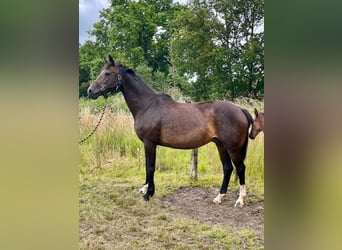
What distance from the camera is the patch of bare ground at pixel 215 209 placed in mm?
1425

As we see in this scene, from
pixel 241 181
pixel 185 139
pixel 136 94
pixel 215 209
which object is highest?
pixel 136 94

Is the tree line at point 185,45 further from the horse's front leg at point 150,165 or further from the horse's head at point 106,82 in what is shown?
the horse's front leg at point 150,165

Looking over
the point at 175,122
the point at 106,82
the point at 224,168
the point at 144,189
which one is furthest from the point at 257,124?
the point at 106,82

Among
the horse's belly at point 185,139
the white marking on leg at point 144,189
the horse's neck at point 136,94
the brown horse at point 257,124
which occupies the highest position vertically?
the horse's neck at point 136,94

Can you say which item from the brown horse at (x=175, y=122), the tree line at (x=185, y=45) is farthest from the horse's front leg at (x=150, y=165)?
the tree line at (x=185, y=45)

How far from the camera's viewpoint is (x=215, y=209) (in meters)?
1.47

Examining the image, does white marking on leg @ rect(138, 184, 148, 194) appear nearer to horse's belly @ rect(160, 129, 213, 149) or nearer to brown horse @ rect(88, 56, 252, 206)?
brown horse @ rect(88, 56, 252, 206)

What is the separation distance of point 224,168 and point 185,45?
58cm

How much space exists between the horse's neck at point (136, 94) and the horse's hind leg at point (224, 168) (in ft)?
1.25

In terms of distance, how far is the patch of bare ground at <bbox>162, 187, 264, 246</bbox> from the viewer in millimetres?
1425

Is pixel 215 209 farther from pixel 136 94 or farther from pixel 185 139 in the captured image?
pixel 136 94
